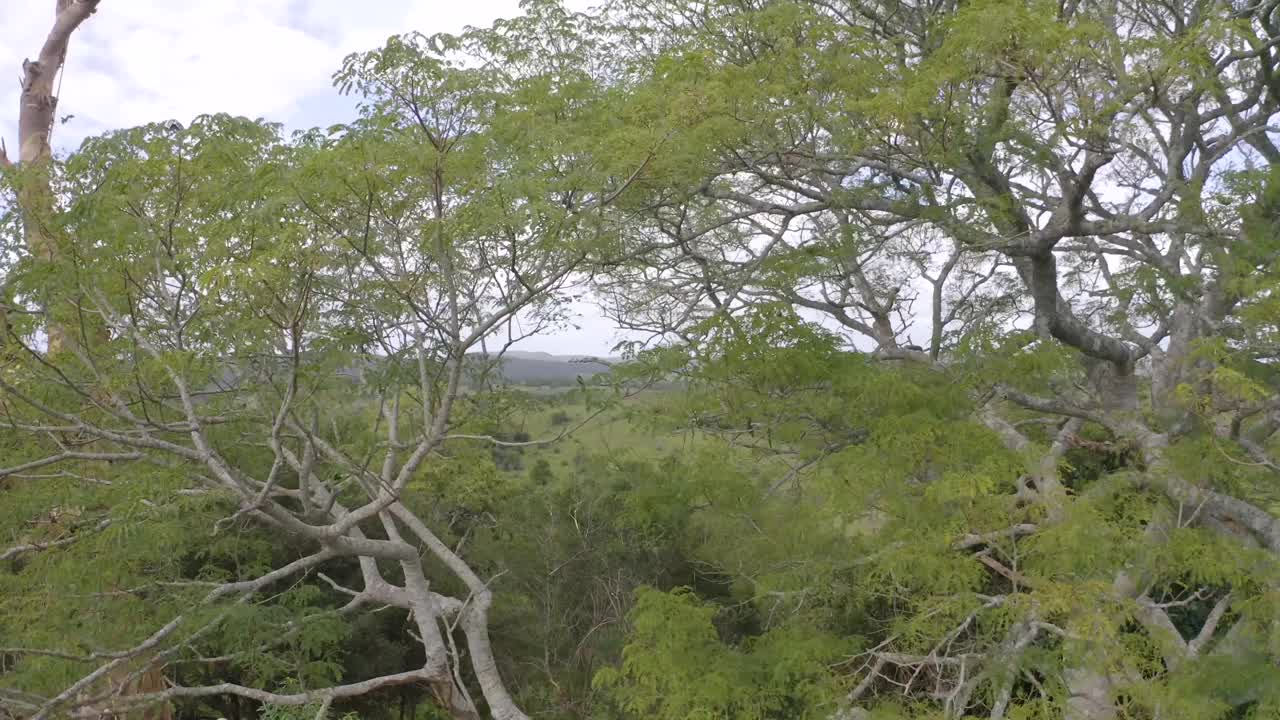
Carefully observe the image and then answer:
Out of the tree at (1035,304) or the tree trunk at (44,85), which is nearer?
the tree at (1035,304)

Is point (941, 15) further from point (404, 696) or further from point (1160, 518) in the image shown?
point (404, 696)

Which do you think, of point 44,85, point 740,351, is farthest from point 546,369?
point 44,85

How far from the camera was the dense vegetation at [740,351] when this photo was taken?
4.68 metres

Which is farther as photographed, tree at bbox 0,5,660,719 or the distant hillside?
the distant hillside

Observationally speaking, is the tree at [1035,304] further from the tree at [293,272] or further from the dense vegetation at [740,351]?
the tree at [293,272]

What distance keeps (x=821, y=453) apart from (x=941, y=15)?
10.2ft

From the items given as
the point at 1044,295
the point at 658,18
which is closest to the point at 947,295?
the point at 1044,295

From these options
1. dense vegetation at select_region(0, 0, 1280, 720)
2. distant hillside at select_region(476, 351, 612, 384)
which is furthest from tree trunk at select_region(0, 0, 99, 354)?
distant hillside at select_region(476, 351, 612, 384)

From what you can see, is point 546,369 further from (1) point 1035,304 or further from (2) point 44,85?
(2) point 44,85

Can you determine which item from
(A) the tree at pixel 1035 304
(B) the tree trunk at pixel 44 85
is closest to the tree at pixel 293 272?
(A) the tree at pixel 1035 304

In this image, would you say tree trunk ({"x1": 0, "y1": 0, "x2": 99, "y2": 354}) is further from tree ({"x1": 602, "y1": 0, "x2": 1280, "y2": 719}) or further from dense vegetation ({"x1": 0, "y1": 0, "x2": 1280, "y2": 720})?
tree ({"x1": 602, "y1": 0, "x2": 1280, "y2": 719})

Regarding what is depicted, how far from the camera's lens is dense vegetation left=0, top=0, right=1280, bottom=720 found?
468 centimetres

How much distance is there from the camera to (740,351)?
5.91m

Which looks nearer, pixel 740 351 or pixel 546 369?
pixel 740 351
